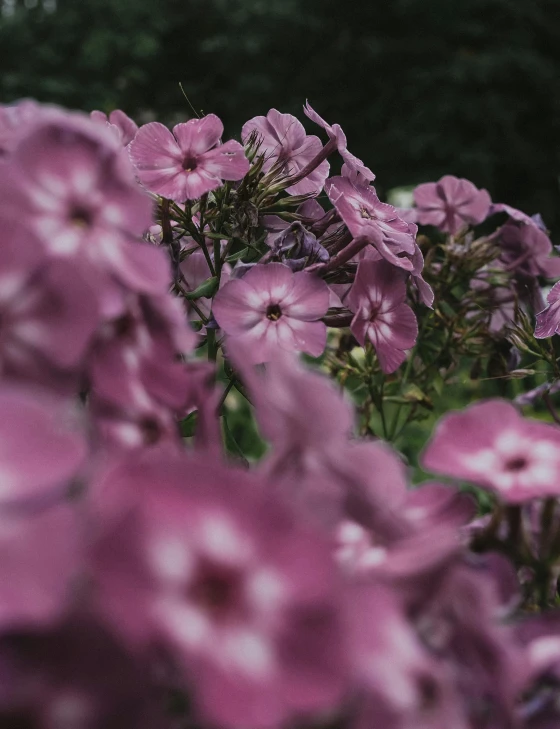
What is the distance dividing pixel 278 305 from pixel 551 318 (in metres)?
0.24

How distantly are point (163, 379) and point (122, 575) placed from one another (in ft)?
0.39

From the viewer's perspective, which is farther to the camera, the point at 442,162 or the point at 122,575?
the point at 442,162

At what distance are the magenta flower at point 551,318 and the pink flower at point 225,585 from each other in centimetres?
54

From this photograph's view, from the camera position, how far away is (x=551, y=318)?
2.44 feet

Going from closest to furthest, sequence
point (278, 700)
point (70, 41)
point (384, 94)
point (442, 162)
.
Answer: point (278, 700), point (442, 162), point (384, 94), point (70, 41)

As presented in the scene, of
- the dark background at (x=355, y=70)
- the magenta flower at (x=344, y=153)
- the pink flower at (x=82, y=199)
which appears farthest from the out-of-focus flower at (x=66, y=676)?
the dark background at (x=355, y=70)

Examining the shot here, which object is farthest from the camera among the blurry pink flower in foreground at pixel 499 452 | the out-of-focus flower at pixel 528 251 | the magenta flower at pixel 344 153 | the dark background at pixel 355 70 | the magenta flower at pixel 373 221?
the dark background at pixel 355 70

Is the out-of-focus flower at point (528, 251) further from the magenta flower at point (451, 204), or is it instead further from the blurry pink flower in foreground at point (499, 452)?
the blurry pink flower in foreground at point (499, 452)

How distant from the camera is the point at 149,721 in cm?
24

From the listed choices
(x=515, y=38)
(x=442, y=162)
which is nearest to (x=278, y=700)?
(x=442, y=162)

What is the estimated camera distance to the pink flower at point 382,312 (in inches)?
26.2

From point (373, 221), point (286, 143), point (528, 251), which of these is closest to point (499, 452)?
point (373, 221)

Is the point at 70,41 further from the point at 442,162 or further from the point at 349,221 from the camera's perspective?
the point at 349,221

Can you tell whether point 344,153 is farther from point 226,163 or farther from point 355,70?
point 355,70
